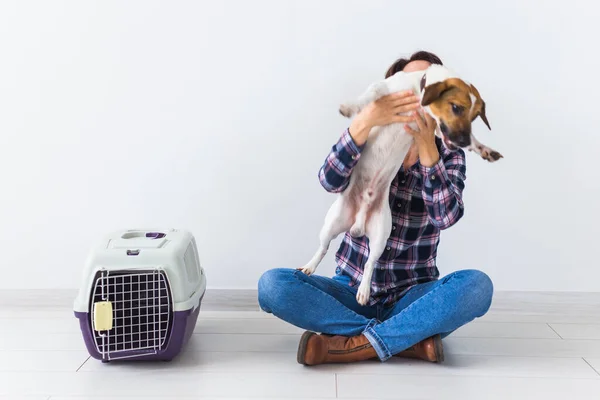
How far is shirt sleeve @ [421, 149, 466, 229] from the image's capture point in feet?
6.23

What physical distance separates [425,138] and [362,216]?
28 centimetres

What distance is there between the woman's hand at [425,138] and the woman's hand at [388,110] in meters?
0.03

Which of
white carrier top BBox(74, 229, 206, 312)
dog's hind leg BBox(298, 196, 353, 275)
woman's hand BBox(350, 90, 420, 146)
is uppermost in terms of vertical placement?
woman's hand BBox(350, 90, 420, 146)

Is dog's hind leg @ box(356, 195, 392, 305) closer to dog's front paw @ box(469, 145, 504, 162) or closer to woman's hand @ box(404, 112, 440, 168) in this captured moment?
woman's hand @ box(404, 112, 440, 168)

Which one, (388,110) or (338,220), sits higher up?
(388,110)

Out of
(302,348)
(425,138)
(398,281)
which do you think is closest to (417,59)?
(425,138)

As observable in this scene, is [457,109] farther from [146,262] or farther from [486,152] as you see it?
[146,262]

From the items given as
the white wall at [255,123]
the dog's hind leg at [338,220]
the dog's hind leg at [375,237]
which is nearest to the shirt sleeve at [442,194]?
the dog's hind leg at [375,237]

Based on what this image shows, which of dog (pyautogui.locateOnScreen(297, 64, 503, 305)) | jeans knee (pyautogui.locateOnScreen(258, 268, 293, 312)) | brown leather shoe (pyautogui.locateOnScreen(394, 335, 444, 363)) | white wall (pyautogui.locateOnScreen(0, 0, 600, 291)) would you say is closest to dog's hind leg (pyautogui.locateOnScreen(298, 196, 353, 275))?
dog (pyautogui.locateOnScreen(297, 64, 503, 305))

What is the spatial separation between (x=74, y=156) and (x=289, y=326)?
3.16ft

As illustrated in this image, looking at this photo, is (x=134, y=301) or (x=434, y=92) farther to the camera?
(x=134, y=301)

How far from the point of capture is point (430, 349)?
1915 mm

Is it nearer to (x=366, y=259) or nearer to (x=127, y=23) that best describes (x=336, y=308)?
(x=366, y=259)

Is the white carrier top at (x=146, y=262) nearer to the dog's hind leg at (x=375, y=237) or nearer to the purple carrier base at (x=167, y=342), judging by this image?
the purple carrier base at (x=167, y=342)
